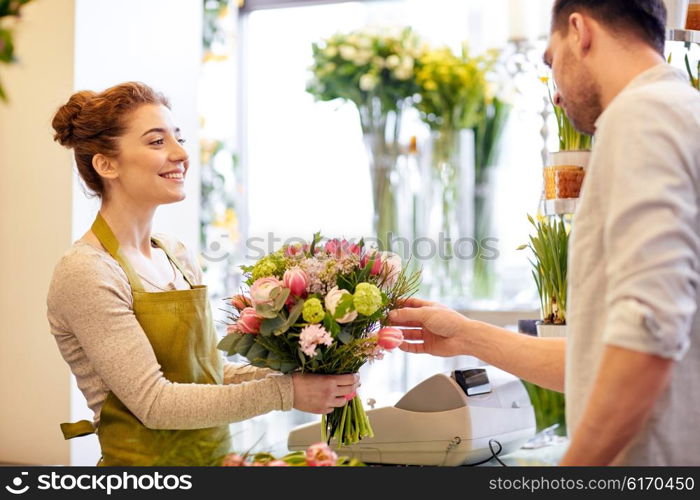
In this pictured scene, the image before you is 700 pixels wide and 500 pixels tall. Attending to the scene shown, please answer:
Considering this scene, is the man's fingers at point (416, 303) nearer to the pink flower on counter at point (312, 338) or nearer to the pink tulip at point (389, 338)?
the pink tulip at point (389, 338)

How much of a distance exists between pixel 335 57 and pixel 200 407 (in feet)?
9.95

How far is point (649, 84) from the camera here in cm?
132

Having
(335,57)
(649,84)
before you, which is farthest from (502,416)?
(335,57)

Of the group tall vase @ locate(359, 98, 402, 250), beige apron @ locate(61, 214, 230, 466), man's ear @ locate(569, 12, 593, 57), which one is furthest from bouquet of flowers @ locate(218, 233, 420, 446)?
tall vase @ locate(359, 98, 402, 250)

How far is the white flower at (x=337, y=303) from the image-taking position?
172 centimetres

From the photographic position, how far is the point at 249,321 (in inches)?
70.1

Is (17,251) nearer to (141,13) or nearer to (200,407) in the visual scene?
(141,13)

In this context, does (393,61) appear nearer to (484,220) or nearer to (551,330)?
(484,220)

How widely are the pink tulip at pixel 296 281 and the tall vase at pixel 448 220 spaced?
272 cm

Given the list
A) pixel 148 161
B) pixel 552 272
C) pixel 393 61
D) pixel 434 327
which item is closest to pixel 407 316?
pixel 434 327

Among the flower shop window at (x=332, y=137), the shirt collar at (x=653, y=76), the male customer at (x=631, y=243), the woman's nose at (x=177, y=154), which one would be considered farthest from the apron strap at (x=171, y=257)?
the flower shop window at (x=332, y=137)

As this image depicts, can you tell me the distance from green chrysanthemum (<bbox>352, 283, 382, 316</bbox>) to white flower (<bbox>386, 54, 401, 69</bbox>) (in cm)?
289

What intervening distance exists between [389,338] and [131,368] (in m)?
0.56

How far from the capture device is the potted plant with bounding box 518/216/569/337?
2.26m
